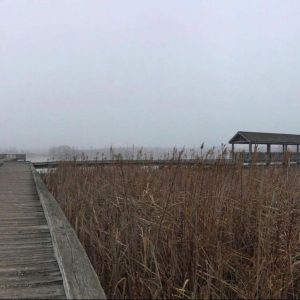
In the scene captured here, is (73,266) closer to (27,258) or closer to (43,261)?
(43,261)

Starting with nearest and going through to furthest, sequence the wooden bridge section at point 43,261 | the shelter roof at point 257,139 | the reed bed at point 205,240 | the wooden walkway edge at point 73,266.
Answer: the wooden walkway edge at point 73,266 < the wooden bridge section at point 43,261 < the reed bed at point 205,240 < the shelter roof at point 257,139

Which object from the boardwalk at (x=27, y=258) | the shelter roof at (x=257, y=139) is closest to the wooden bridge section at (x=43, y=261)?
the boardwalk at (x=27, y=258)

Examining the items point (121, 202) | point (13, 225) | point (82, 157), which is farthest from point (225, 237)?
point (82, 157)

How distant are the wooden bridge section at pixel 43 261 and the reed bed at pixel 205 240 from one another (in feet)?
0.97

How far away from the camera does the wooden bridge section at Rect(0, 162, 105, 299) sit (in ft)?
7.77

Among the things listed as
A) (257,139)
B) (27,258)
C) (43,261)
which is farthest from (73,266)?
(257,139)

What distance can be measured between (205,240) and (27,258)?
1.40m

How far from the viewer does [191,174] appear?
391cm

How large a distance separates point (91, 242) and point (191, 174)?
1.10 metres

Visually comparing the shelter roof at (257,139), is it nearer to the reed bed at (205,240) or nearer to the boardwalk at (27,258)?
the boardwalk at (27,258)

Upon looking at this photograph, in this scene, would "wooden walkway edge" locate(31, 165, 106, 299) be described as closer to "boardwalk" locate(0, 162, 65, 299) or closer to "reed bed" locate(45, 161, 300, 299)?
"boardwalk" locate(0, 162, 65, 299)

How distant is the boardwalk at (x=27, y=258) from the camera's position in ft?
8.48

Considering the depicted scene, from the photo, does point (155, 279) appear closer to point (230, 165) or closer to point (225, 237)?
point (225, 237)

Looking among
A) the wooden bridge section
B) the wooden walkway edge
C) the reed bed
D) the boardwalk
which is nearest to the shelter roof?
the boardwalk
